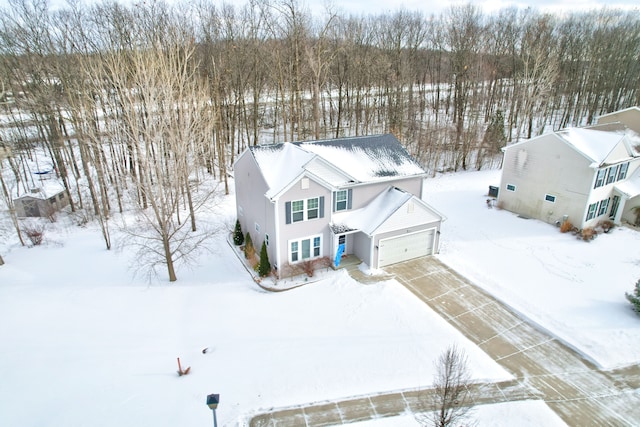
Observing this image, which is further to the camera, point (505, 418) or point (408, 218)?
point (408, 218)

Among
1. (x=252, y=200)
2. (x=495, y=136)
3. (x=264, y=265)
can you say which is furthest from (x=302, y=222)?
(x=495, y=136)

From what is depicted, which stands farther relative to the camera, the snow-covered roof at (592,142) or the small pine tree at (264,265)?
the snow-covered roof at (592,142)

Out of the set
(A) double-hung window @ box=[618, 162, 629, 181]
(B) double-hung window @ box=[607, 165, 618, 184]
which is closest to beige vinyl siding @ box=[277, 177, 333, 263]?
(B) double-hung window @ box=[607, 165, 618, 184]

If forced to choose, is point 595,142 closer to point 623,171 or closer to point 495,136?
point 623,171

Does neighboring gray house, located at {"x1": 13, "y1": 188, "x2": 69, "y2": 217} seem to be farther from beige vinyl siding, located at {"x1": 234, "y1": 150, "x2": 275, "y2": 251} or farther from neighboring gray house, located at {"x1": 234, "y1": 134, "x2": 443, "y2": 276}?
neighboring gray house, located at {"x1": 234, "y1": 134, "x2": 443, "y2": 276}

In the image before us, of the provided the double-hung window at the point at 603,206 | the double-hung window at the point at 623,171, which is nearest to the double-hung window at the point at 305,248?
the double-hung window at the point at 603,206

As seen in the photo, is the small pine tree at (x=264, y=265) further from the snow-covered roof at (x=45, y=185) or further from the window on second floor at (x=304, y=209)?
the snow-covered roof at (x=45, y=185)

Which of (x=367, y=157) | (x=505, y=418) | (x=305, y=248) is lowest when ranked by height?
(x=505, y=418)

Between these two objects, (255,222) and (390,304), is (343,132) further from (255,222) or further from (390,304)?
(390,304)
